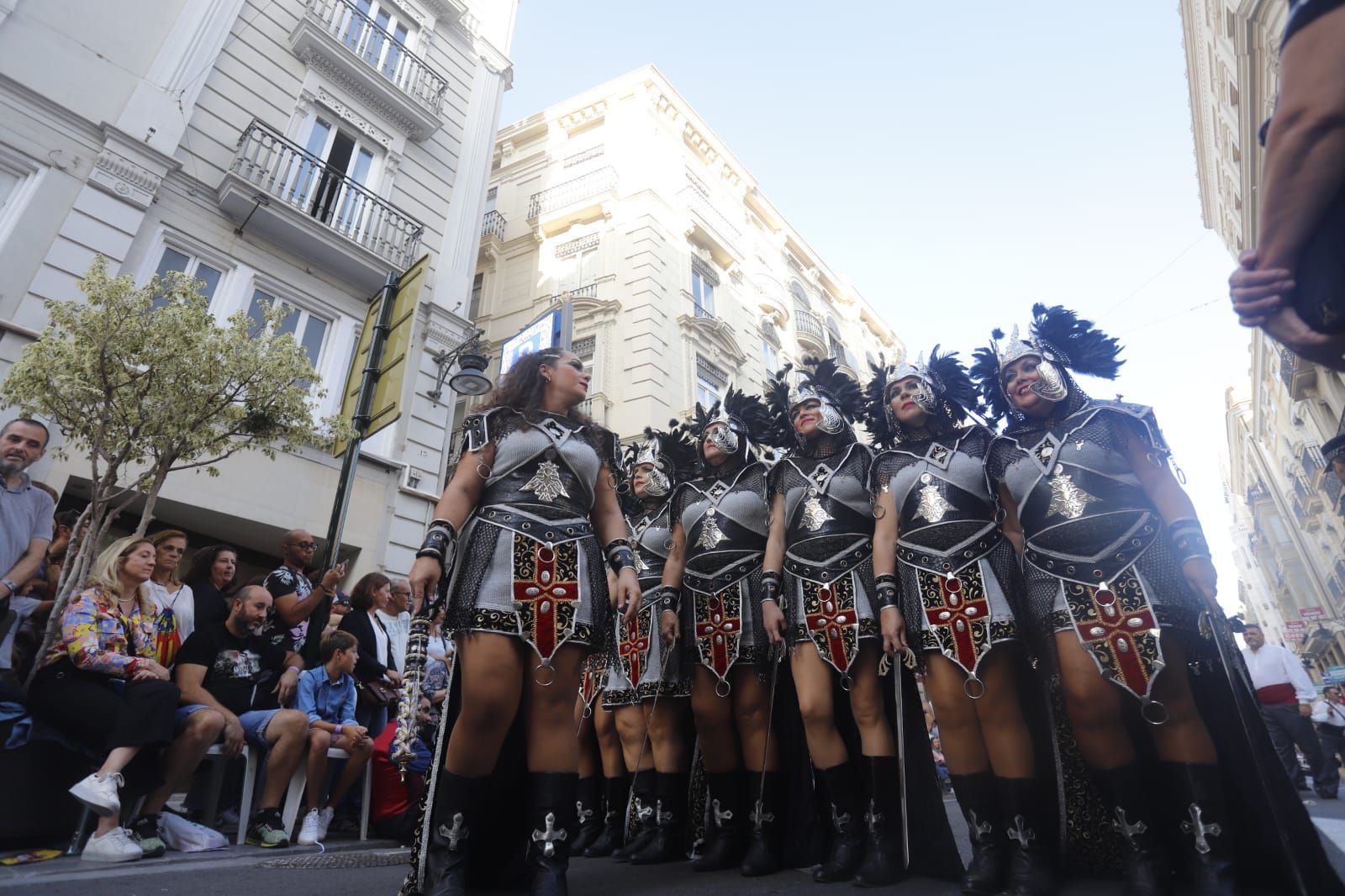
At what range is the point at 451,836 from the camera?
224 cm

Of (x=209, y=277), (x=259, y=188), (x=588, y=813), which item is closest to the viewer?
(x=588, y=813)

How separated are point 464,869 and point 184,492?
7.75 metres

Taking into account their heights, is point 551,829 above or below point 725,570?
below

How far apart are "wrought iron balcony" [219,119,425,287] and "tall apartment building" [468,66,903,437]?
20.7 ft

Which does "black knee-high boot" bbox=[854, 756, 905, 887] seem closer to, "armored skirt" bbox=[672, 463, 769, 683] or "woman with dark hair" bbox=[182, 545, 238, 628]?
"armored skirt" bbox=[672, 463, 769, 683]

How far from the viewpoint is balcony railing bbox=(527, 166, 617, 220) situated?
2005cm

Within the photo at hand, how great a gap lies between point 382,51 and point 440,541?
1388cm

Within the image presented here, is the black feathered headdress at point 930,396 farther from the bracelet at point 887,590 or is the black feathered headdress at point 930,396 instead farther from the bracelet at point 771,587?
the bracelet at point 771,587

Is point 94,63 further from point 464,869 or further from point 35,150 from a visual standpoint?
point 464,869

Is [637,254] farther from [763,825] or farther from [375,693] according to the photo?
[763,825]

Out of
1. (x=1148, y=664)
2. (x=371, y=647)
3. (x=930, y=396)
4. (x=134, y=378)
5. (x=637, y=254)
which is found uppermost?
(x=637, y=254)

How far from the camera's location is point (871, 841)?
2.78m

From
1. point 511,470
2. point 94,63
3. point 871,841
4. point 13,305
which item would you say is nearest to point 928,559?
point 871,841

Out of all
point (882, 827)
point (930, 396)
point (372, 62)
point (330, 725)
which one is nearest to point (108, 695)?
point (330, 725)
